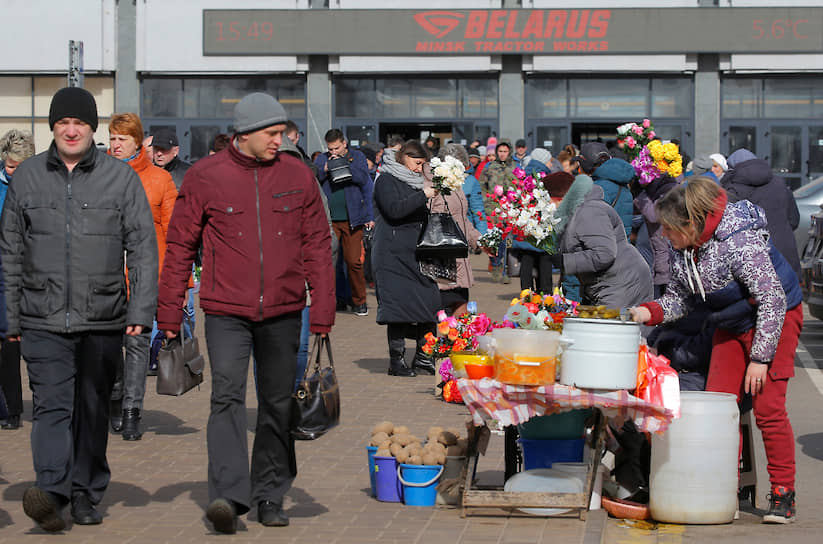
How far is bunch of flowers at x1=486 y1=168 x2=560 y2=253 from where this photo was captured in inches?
438

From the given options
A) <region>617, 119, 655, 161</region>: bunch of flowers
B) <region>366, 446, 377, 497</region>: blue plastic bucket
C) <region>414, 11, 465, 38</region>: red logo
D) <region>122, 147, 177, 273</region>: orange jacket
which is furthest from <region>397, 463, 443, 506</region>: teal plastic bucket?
<region>414, 11, 465, 38</region>: red logo

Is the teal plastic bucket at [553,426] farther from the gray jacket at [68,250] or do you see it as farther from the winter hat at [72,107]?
the winter hat at [72,107]

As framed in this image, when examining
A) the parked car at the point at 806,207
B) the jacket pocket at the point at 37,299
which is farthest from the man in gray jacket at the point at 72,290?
the parked car at the point at 806,207

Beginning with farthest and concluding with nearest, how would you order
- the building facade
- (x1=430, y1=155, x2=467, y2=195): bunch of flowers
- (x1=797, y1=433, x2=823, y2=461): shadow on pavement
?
the building facade
(x1=430, y1=155, x2=467, y2=195): bunch of flowers
(x1=797, y1=433, x2=823, y2=461): shadow on pavement

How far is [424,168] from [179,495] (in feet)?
17.2

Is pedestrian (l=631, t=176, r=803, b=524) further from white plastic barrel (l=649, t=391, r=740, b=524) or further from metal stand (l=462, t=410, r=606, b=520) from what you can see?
metal stand (l=462, t=410, r=606, b=520)

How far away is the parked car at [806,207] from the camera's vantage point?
19.1 meters

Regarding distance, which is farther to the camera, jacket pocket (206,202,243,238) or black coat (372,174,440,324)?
black coat (372,174,440,324)

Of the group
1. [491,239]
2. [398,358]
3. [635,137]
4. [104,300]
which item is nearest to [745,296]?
[104,300]

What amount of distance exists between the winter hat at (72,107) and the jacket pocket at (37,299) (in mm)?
773

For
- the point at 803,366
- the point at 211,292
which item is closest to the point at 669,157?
the point at 803,366

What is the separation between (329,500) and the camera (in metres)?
7.25

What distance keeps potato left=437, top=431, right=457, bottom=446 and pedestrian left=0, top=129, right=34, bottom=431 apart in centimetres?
343

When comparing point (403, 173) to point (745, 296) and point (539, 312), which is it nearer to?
point (539, 312)
